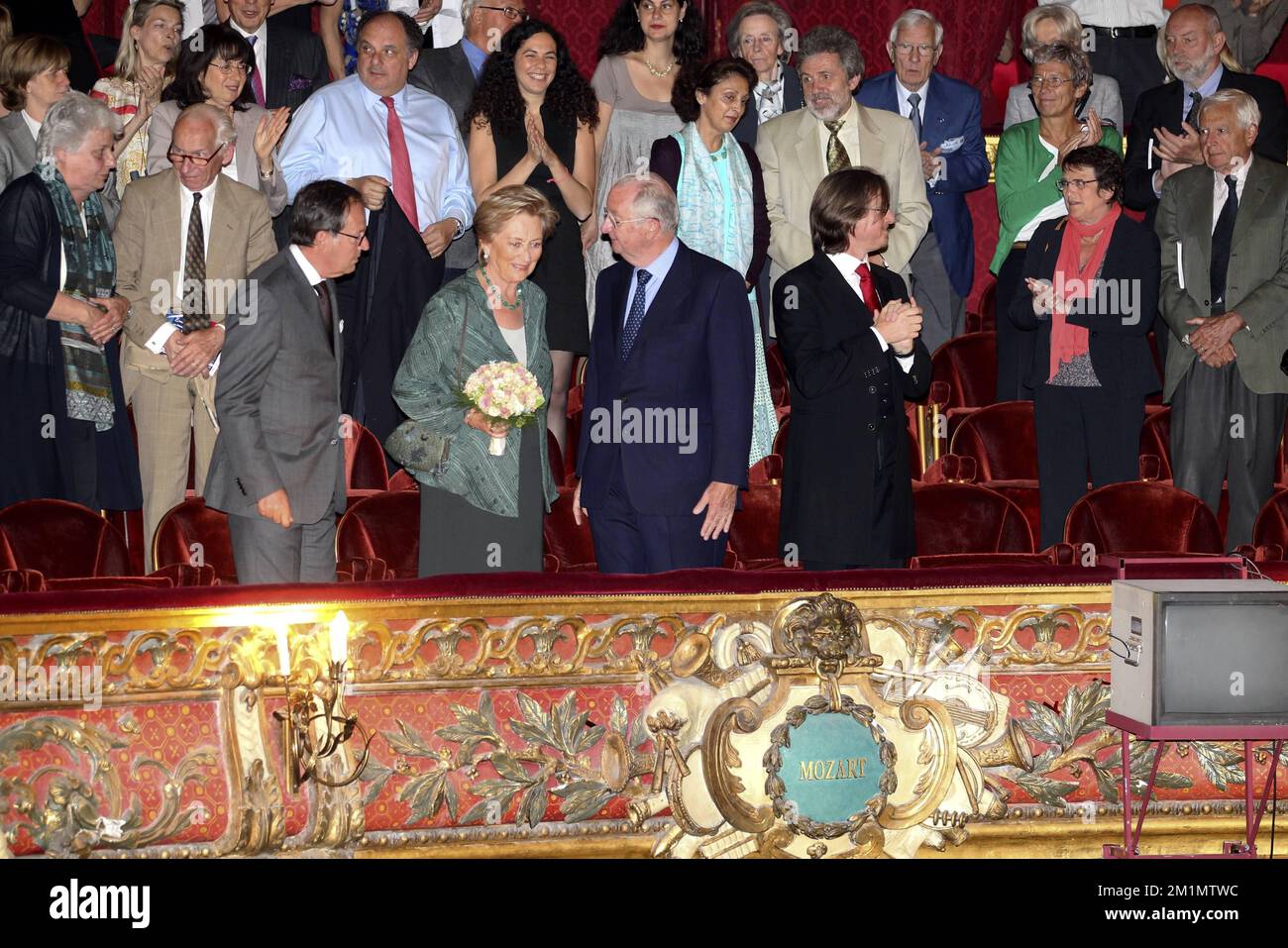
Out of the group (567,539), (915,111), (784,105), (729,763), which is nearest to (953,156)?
(915,111)

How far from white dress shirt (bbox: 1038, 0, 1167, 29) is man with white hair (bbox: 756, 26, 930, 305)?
215 centimetres

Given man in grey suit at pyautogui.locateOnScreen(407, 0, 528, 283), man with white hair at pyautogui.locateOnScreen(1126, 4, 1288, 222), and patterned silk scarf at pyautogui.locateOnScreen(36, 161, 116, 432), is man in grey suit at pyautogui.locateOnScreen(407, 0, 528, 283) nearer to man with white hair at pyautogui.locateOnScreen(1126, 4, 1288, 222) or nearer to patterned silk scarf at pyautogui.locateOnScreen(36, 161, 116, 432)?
patterned silk scarf at pyautogui.locateOnScreen(36, 161, 116, 432)

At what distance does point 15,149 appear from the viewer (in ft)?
19.8

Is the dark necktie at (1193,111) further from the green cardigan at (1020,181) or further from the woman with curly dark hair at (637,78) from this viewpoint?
the woman with curly dark hair at (637,78)

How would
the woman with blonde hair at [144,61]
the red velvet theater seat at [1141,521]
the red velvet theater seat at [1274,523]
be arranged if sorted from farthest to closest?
the woman with blonde hair at [144,61], the red velvet theater seat at [1274,523], the red velvet theater seat at [1141,521]

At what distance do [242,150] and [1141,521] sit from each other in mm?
3551

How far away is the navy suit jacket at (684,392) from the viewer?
486 cm

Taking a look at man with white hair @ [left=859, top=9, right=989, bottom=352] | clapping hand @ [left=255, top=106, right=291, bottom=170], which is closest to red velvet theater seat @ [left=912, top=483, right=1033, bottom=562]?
man with white hair @ [left=859, top=9, right=989, bottom=352]

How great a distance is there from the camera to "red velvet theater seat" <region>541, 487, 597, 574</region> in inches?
221

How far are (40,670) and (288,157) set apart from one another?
301 cm

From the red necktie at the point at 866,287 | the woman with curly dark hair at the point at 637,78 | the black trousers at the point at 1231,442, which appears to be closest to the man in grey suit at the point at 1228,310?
the black trousers at the point at 1231,442

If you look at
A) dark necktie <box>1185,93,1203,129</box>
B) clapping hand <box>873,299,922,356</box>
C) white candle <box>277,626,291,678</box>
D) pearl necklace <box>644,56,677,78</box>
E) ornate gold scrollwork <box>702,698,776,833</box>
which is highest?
pearl necklace <box>644,56,677,78</box>

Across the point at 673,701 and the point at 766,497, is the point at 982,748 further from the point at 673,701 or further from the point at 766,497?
the point at 766,497

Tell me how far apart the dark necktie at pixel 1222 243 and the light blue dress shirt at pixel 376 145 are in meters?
2.75
